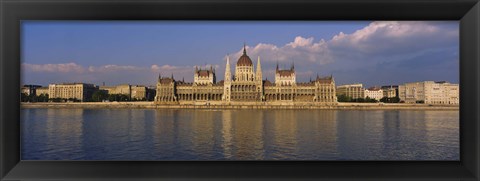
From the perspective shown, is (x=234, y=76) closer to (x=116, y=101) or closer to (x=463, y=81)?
(x=116, y=101)

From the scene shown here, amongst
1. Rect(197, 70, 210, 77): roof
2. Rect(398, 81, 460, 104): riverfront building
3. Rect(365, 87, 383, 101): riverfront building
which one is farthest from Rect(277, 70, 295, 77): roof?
Rect(398, 81, 460, 104): riverfront building

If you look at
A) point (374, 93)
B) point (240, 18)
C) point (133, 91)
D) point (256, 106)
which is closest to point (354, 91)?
point (374, 93)

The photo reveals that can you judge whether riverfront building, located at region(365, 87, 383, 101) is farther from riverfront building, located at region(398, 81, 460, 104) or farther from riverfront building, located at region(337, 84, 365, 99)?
riverfront building, located at region(398, 81, 460, 104)

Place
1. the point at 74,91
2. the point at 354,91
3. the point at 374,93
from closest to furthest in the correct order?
the point at 74,91, the point at 374,93, the point at 354,91

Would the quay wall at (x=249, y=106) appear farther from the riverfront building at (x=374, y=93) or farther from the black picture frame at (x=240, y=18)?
the black picture frame at (x=240, y=18)

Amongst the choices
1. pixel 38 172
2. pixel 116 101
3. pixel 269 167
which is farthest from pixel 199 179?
pixel 116 101

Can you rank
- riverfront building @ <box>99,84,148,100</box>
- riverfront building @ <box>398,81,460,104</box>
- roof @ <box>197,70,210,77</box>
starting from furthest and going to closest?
1. roof @ <box>197,70,210,77</box>
2. riverfront building @ <box>99,84,148,100</box>
3. riverfront building @ <box>398,81,460,104</box>

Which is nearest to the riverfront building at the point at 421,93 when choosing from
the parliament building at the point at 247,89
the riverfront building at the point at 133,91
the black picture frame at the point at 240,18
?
the parliament building at the point at 247,89

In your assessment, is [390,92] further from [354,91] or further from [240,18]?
[240,18]
